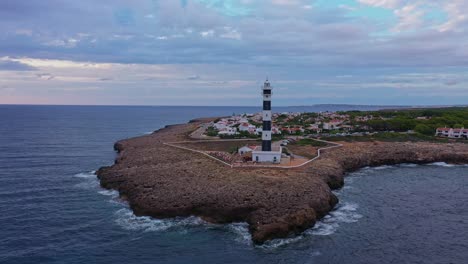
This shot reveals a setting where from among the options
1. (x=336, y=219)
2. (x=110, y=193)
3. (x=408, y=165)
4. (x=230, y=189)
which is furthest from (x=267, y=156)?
(x=408, y=165)

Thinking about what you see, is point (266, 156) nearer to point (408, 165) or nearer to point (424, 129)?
point (408, 165)

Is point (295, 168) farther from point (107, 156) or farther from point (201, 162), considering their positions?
point (107, 156)

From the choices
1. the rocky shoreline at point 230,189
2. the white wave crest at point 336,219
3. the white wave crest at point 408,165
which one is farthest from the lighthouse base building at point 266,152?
the white wave crest at point 408,165

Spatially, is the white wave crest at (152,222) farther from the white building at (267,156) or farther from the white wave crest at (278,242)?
the white building at (267,156)

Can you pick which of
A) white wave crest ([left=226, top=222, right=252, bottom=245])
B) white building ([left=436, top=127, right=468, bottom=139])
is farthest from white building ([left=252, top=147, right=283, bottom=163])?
white building ([left=436, top=127, right=468, bottom=139])

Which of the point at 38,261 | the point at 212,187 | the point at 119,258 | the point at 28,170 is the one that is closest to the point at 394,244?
the point at 212,187

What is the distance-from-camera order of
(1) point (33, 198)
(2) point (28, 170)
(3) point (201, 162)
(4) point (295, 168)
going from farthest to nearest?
1. (2) point (28, 170)
2. (3) point (201, 162)
3. (4) point (295, 168)
4. (1) point (33, 198)
